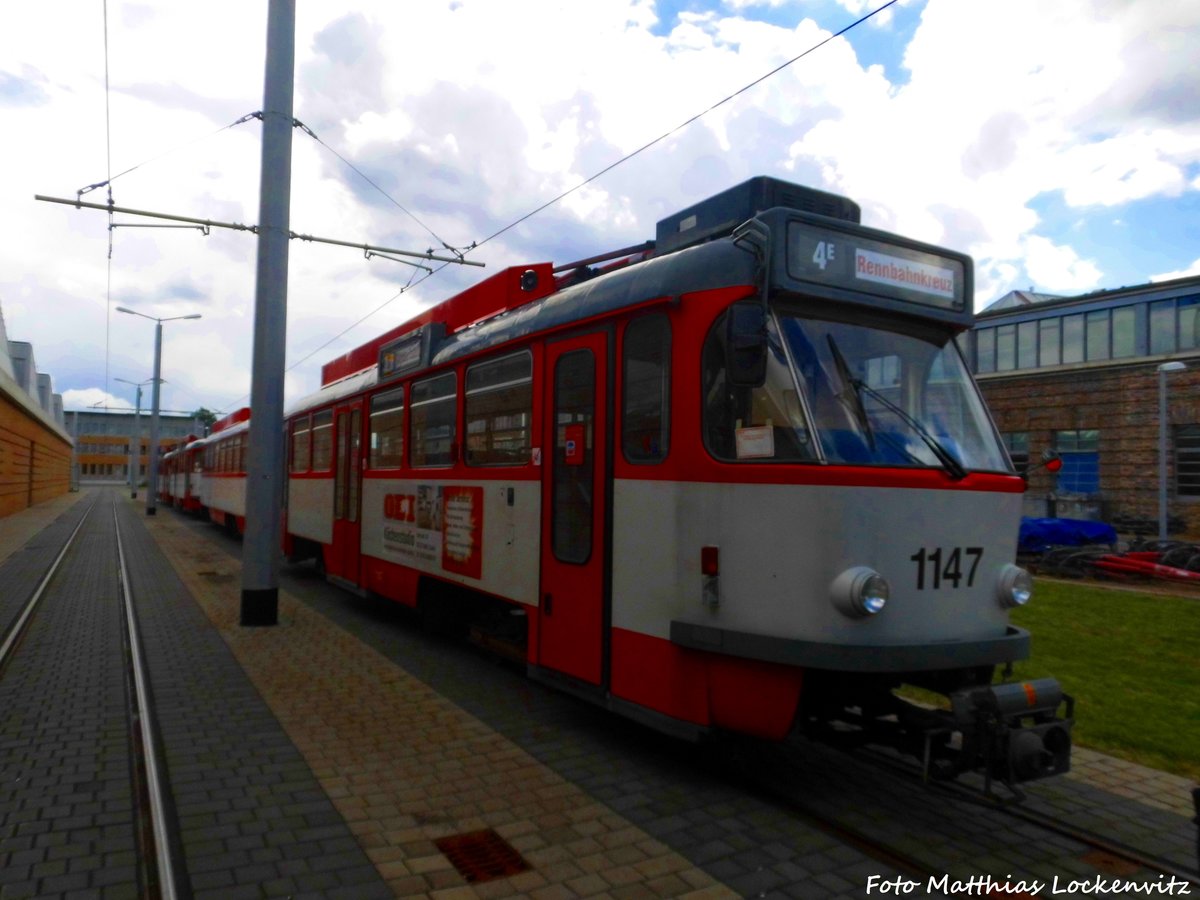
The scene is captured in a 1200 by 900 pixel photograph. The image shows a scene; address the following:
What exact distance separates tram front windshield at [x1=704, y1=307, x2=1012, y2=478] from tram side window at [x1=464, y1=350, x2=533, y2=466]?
2043 mm

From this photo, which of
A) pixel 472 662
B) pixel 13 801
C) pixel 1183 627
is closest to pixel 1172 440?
pixel 1183 627

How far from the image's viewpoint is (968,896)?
3834mm

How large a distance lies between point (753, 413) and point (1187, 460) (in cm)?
2672

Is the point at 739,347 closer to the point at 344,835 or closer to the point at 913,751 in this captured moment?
the point at 913,751

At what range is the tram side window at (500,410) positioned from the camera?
21.8 feet

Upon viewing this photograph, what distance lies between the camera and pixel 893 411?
4891mm

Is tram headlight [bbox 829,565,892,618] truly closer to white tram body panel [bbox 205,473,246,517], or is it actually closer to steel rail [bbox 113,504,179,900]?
steel rail [bbox 113,504,179,900]

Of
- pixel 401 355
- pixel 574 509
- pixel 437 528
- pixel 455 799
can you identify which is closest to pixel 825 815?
pixel 455 799

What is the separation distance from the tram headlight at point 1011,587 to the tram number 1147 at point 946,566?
216 mm

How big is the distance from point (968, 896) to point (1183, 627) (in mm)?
8620

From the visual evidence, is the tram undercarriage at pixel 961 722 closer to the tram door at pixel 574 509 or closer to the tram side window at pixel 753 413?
the tram side window at pixel 753 413

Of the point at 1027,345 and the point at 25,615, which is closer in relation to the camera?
the point at 25,615

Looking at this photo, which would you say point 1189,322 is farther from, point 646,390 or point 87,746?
point 87,746

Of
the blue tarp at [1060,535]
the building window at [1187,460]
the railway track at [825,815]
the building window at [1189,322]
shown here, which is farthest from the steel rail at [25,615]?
the building window at [1189,322]
